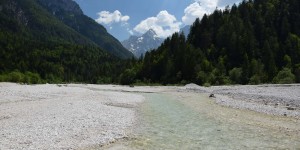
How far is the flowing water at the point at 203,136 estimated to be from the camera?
22.9 metres

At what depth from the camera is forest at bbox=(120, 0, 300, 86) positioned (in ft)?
402

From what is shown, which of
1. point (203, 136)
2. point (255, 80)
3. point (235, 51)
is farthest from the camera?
point (235, 51)

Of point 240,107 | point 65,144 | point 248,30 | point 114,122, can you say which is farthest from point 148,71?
point 65,144

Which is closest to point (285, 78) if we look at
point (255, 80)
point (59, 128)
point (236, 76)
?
point (255, 80)

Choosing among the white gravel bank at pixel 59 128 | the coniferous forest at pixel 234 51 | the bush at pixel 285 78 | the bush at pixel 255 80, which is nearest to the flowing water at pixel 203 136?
the white gravel bank at pixel 59 128

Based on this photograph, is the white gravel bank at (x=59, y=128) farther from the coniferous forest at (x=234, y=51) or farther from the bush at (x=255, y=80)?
the coniferous forest at (x=234, y=51)

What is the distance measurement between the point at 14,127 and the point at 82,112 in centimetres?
1084

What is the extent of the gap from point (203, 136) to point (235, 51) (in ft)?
422

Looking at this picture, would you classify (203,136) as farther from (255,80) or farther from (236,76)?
(236,76)

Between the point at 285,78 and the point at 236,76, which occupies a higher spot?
the point at 236,76

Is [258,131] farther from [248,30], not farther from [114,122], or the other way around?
[248,30]

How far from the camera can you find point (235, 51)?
149 metres

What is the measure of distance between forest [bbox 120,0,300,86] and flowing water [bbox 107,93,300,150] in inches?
3077

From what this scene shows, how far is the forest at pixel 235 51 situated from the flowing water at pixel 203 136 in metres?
78.2
